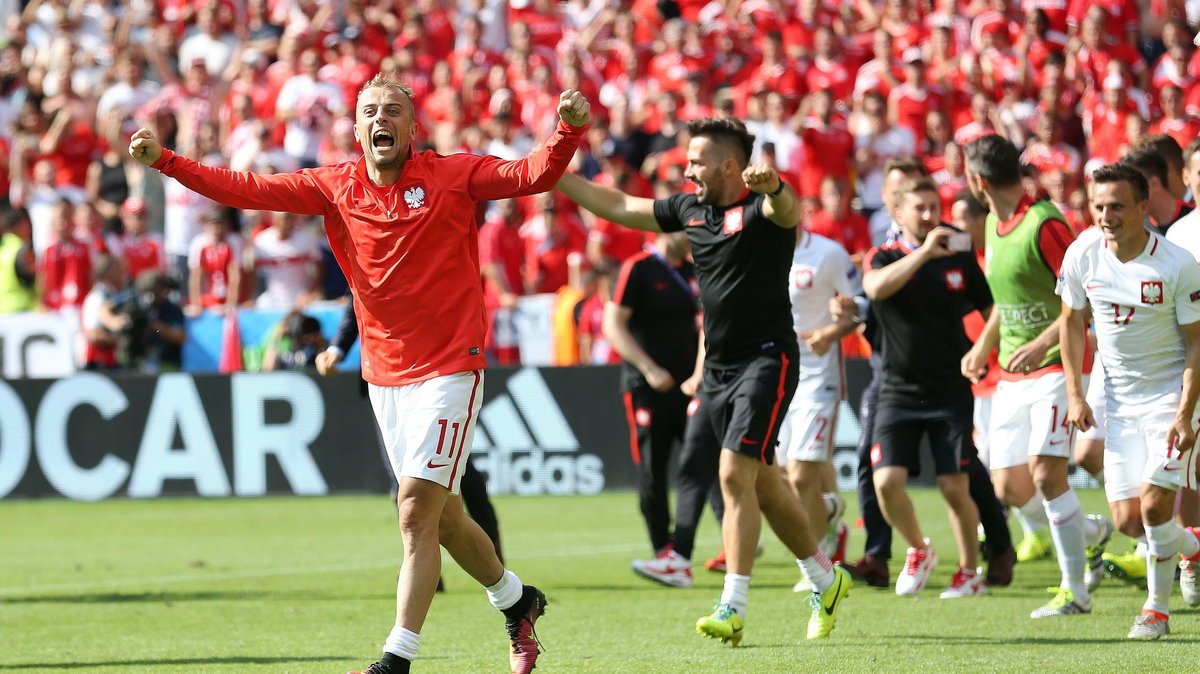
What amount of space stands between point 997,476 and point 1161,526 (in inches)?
64.0

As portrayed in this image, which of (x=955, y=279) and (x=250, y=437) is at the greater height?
(x=955, y=279)

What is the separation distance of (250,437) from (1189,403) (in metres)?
11.5

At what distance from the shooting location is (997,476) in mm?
9023

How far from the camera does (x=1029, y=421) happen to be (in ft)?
28.8

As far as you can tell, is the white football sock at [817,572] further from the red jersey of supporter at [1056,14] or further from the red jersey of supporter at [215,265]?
the red jersey of supporter at [215,265]

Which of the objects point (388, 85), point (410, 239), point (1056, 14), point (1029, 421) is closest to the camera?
point (410, 239)

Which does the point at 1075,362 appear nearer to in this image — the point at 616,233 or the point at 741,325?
the point at 741,325

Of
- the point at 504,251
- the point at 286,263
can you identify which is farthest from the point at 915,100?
the point at 286,263

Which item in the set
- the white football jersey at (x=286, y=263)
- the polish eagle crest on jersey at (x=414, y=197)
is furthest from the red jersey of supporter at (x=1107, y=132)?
the polish eagle crest on jersey at (x=414, y=197)

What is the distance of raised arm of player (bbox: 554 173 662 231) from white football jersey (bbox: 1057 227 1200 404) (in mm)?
2049

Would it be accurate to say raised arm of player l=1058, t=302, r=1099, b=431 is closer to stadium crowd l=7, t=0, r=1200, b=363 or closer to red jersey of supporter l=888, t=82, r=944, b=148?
stadium crowd l=7, t=0, r=1200, b=363

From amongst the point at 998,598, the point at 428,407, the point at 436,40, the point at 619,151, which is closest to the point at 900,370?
the point at 998,598

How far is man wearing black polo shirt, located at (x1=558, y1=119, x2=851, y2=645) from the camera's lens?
7.55 metres

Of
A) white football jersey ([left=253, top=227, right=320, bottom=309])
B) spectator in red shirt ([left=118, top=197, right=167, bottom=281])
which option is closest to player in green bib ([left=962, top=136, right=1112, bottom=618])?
white football jersey ([left=253, top=227, right=320, bottom=309])
